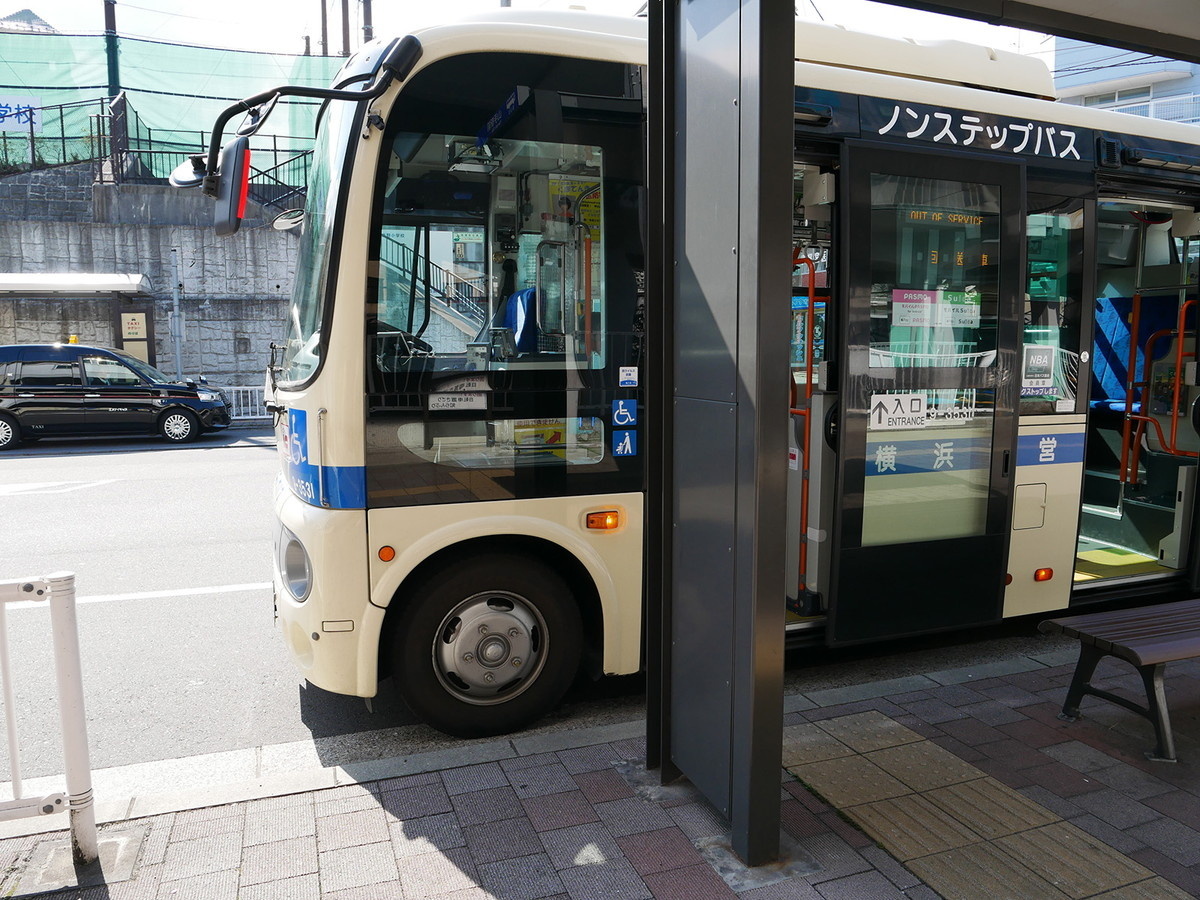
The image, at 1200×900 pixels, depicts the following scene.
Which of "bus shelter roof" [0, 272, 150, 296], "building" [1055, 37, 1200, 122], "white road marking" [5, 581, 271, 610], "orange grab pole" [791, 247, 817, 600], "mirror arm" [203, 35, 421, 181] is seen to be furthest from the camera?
"building" [1055, 37, 1200, 122]

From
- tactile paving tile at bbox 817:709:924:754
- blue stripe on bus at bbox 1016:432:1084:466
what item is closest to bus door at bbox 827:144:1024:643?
blue stripe on bus at bbox 1016:432:1084:466

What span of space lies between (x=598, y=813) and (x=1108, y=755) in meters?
2.19

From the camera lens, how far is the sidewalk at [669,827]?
2.84 metres

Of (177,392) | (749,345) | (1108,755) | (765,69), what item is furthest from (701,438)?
(177,392)

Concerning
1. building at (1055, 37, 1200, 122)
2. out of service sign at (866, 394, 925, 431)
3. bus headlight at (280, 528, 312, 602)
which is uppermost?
building at (1055, 37, 1200, 122)

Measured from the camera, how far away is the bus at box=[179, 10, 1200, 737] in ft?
11.8

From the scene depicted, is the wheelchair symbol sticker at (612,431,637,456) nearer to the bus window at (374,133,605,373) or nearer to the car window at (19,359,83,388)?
the bus window at (374,133,605,373)

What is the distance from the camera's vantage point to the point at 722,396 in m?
2.93

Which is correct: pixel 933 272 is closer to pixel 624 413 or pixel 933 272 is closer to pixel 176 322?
pixel 624 413

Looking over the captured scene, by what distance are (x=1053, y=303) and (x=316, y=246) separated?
12.5 feet

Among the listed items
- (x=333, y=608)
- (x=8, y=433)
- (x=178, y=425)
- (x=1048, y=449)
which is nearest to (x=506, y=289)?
(x=333, y=608)

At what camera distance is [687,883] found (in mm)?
Answer: 2826

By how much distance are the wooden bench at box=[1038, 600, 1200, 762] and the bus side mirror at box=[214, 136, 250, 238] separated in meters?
3.84

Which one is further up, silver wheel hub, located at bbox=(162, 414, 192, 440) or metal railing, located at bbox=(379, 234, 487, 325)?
metal railing, located at bbox=(379, 234, 487, 325)
